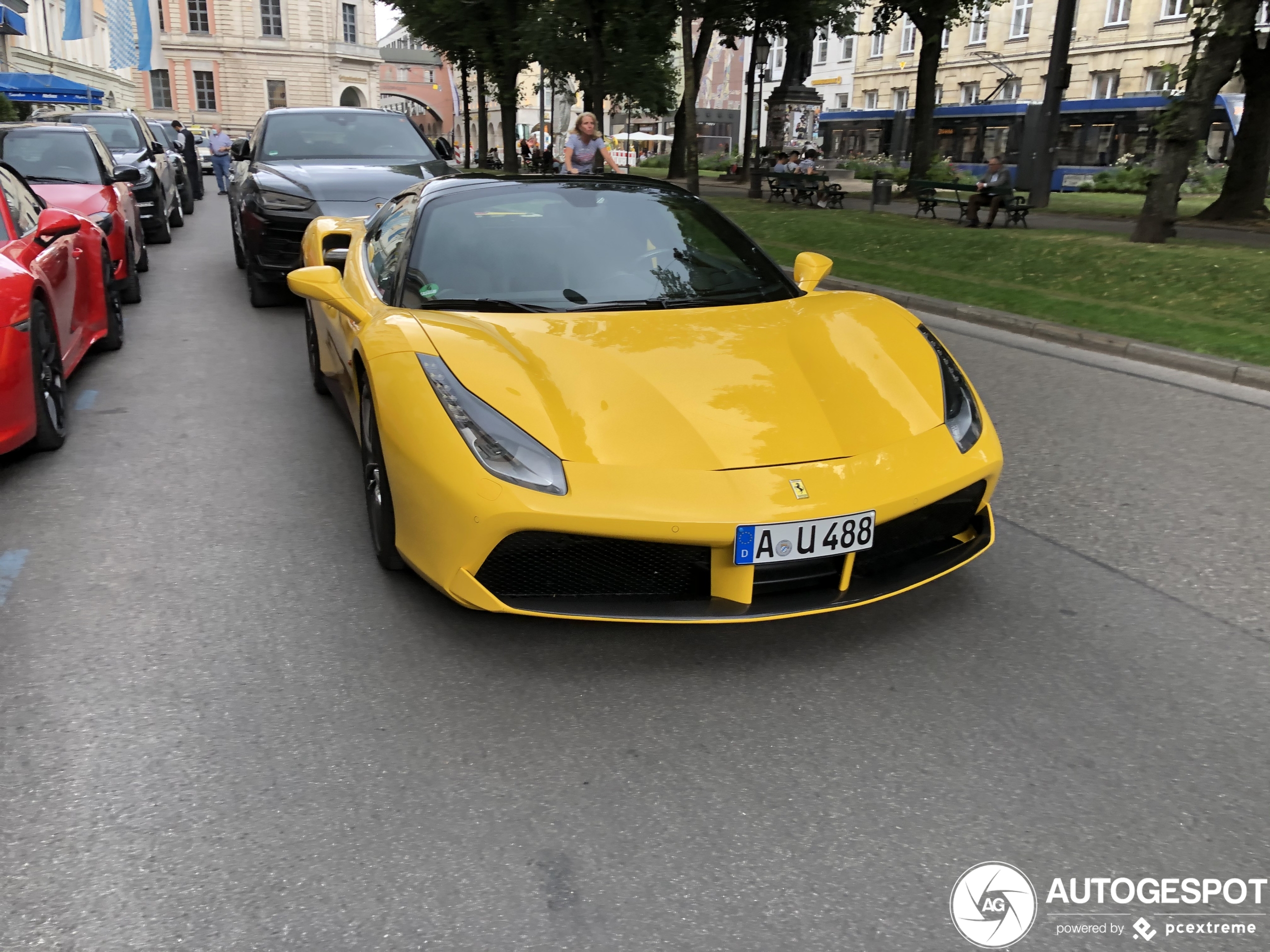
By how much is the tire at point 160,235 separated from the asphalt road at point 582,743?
1161 centimetres

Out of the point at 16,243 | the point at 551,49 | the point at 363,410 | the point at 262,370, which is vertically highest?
the point at 551,49

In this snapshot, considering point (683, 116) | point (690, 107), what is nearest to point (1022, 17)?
point (683, 116)

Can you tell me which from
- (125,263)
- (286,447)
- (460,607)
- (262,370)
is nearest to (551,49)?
(125,263)

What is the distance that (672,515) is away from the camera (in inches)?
117

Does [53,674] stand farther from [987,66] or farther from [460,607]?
[987,66]

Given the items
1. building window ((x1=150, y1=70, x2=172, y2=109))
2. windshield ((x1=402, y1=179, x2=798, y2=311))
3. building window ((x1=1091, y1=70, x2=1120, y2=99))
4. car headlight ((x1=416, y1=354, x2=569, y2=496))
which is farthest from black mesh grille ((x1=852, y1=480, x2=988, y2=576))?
building window ((x1=150, y1=70, x2=172, y2=109))

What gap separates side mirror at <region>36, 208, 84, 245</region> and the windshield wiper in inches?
107

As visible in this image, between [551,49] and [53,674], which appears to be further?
[551,49]

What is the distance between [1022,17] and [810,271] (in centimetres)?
5382

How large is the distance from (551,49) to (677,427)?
30.0m

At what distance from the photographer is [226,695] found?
309 centimetres

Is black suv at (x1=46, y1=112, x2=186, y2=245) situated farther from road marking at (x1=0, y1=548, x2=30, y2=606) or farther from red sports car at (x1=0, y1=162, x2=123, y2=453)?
road marking at (x1=0, y1=548, x2=30, y2=606)

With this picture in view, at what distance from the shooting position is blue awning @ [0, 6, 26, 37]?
98.8 feet

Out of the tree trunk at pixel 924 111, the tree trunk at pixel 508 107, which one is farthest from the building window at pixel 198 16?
the tree trunk at pixel 924 111
